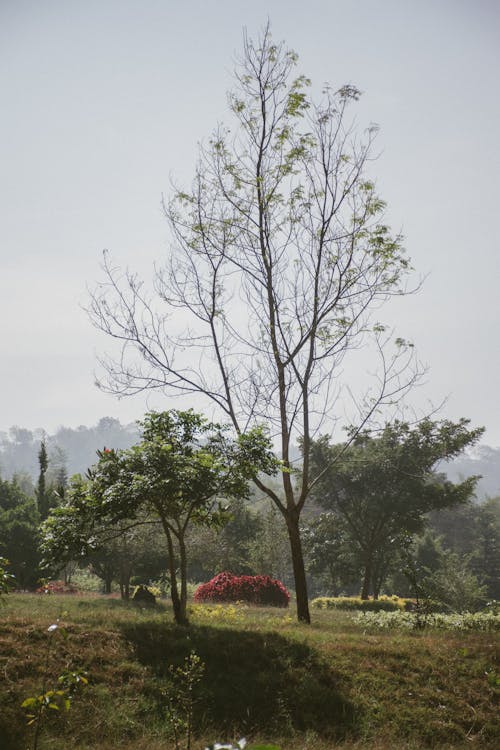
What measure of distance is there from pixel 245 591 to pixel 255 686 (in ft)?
44.8

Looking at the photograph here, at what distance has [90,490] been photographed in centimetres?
1025

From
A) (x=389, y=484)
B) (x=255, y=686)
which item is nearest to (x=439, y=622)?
(x=255, y=686)

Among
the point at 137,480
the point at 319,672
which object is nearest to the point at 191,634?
the point at 319,672

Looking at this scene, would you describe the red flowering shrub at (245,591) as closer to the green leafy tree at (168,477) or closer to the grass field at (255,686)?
the green leafy tree at (168,477)

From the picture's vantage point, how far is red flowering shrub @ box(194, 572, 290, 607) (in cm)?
2059

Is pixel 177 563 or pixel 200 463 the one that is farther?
pixel 177 563

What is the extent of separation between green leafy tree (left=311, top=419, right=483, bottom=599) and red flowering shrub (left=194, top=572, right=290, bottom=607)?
7.01 metres

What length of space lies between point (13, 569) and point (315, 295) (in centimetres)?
2235

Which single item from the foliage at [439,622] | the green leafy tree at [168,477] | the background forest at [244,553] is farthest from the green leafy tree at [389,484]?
the green leafy tree at [168,477]

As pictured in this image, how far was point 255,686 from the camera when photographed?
780 cm

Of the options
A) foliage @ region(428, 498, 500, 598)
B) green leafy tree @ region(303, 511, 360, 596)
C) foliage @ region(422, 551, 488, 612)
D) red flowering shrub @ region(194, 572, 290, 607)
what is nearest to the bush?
foliage @ region(422, 551, 488, 612)

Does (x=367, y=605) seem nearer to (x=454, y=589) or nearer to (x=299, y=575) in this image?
(x=454, y=589)

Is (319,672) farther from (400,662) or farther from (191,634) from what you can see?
(191,634)

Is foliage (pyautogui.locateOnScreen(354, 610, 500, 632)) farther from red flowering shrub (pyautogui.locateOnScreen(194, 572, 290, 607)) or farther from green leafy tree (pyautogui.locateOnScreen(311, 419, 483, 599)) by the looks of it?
green leafy tree (pyautogui.locateOnScreen(311, 419, 483, 599))
